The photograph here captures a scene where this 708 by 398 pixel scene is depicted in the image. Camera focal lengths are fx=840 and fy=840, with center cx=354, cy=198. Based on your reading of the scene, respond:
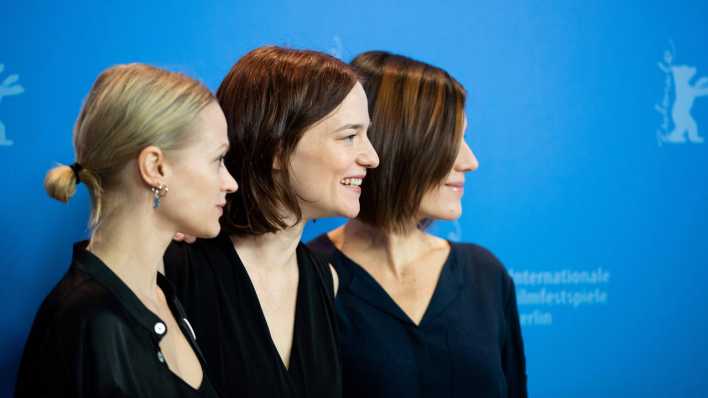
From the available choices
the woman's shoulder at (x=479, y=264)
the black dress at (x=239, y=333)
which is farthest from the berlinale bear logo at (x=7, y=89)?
the woman's shoulder at (x=479, y=264)

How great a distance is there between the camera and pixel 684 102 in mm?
2424

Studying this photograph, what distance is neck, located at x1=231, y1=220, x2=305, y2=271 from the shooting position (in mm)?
1581

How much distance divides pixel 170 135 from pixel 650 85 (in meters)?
1.63

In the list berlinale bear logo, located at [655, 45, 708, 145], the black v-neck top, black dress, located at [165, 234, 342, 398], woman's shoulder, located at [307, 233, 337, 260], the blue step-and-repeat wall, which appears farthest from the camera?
berlinale bear logo, located at [655, 45, 708, 145]

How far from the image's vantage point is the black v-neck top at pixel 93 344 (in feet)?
3.61

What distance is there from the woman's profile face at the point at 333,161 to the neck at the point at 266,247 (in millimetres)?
58

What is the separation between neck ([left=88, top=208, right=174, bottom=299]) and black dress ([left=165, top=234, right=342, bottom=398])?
240mm

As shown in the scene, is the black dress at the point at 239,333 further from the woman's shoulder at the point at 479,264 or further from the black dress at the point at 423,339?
the woman's shoulder at the point at 479,264

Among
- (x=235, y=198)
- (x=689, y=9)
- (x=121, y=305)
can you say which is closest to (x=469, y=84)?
(x=689, y=9)

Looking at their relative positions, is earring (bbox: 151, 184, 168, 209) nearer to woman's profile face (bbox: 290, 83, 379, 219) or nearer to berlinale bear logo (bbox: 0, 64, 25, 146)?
woman's profile face (bbox: 290, 83, 379, 219)

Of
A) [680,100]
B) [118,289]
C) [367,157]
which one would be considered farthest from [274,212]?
[680,100]

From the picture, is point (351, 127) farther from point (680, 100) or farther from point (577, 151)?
point (680, 100)

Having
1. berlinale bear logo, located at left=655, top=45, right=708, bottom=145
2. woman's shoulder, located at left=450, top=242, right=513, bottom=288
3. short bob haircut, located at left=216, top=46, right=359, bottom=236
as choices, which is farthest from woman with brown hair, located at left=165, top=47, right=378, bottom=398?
berlinale bear logo, located at left=655, top=45, right=708, bottom=145

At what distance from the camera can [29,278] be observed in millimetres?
1765
